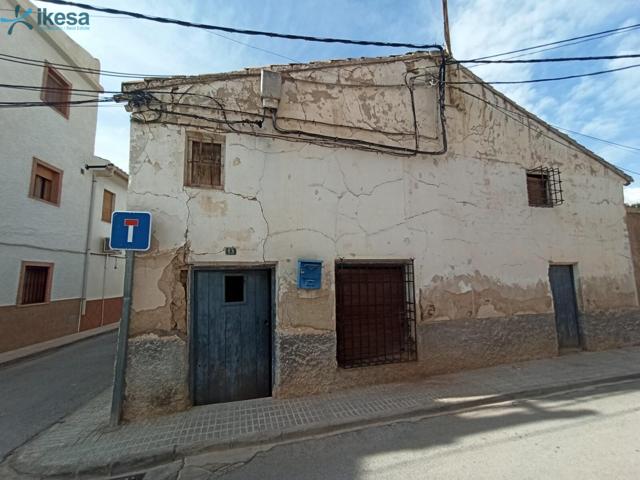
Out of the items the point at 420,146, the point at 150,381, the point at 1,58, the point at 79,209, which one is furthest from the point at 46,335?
the point at 420,146

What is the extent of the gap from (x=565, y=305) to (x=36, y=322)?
14.1m

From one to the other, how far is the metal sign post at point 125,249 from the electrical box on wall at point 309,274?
206 cm

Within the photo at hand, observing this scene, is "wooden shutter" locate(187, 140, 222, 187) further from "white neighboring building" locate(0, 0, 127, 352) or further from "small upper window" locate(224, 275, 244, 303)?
"white neighboring building" locate(0, 0, 127, 352)

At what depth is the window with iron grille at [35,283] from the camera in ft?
29.5

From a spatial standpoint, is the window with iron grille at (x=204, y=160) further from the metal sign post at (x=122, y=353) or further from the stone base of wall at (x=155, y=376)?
the stone base of wall at (x=155, y=376)

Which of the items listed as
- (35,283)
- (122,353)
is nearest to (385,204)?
(122,353)

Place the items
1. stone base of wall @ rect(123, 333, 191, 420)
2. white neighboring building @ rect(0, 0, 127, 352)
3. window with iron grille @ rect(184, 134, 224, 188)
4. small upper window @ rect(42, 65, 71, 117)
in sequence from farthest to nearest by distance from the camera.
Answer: small upper window @ rect(42, 65, 71, 117) < white neighboring building @ rect(0, 0, 127, 352) < window with iron grille @ rect(184, 134, 224, 188) < stone base of wall @ rect(123, 333, 191, 420)

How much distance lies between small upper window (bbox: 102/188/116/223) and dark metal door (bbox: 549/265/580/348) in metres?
15.2

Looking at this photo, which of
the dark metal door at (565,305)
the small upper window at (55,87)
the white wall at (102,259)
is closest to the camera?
the dark metal door at (565,305)

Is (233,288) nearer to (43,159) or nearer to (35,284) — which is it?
(35,284)

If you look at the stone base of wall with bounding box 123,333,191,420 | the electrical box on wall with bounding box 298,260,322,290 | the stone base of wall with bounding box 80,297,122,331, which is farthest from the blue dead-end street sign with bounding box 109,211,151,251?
the stone base of wall with bounding box 80,297,122,331

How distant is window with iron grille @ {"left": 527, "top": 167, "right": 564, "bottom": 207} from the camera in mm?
7027

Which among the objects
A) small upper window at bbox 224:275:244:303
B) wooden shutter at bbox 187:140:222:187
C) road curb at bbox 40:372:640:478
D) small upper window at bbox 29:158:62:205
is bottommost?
road curb at bbox 40:372:640:478

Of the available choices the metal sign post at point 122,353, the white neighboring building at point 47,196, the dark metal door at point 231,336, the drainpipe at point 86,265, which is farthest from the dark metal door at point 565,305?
the drainpipe at point 86,265
